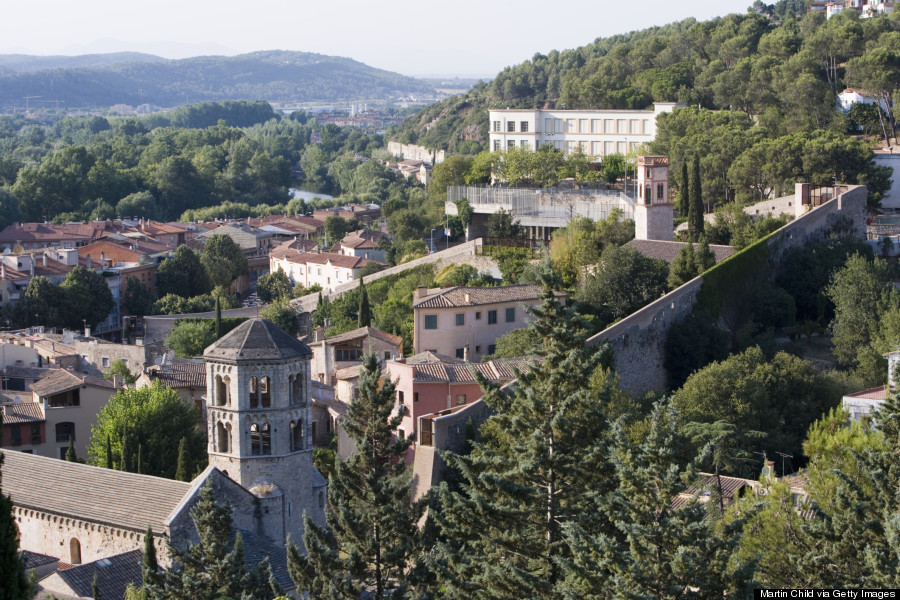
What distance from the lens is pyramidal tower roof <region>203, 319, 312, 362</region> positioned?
22766mm

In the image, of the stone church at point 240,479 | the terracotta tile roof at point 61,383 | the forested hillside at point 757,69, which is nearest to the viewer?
the stone church at point 240,479

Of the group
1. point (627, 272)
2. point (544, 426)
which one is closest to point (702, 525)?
point (544, 426)

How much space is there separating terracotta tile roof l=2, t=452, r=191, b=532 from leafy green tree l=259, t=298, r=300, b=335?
Result: 78.0ft

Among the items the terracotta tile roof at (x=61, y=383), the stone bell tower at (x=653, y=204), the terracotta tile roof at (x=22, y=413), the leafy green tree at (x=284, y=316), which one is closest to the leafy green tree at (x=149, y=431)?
the terracotta tile roof at (x=22, y=413)

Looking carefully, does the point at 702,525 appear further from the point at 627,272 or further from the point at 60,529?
the point at 627,272

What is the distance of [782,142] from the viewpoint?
46.5 metres

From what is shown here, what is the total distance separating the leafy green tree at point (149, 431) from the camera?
100ft

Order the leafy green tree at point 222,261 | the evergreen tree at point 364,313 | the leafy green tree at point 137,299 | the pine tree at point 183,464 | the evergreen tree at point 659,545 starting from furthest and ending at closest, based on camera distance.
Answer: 1. the leafy green tree at point 222,261
2. the leafy green tree at point 137,299
3. the evergreen tree at point 364,313
4. the pine tree at point 183,464
5. the evergreen tree at point 659,545

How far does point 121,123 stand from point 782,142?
147 meters

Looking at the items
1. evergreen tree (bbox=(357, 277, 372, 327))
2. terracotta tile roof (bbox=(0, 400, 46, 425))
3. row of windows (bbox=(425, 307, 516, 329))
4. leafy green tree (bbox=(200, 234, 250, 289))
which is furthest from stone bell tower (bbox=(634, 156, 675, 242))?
leafy green tree (bbox=(200, 234, 250, 289))

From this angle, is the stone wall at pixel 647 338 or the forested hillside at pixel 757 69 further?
the forested hillside at pixel 757 69

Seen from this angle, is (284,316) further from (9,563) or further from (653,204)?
(9,563)

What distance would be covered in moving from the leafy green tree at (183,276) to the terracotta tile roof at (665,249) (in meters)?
29.6

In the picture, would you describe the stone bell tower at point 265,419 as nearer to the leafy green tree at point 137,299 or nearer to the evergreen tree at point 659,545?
the evergreen tree at point 659,545
